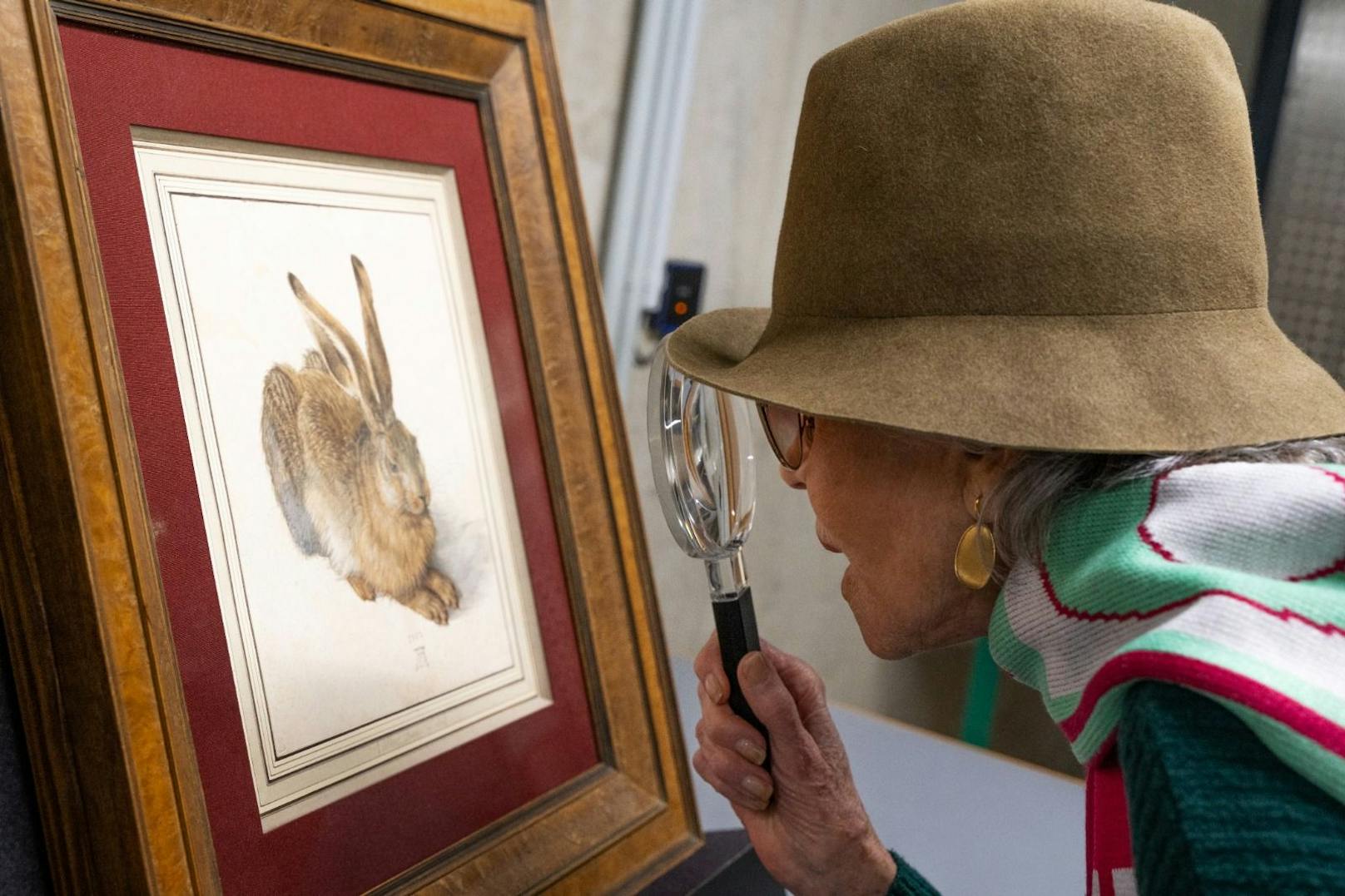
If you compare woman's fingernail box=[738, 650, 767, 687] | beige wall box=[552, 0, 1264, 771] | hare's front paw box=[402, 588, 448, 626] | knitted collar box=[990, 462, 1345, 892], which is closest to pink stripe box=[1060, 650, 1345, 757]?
knitted collar box=[990, 462, 1345, 892]

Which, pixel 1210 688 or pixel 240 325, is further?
pixel 240 325

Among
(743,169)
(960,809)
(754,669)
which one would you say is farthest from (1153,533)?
(743,169)

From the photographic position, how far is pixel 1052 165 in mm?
619

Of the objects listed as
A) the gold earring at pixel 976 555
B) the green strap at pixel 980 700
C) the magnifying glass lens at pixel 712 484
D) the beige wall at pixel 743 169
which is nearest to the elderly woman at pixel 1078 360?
the gold earring at pixel 976 555

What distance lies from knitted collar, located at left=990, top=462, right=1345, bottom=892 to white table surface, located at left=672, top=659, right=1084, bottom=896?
1.06 ft

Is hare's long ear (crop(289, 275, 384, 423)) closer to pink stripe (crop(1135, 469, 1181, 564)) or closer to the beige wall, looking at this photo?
pink stripe (crop(1135, 469, 1181, 564))

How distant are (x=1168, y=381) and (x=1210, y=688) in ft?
0.67

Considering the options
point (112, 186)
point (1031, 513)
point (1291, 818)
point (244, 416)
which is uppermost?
point (112, 186)

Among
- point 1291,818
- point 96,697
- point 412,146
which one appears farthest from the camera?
point 412,146

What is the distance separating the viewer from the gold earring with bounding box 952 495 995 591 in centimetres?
70

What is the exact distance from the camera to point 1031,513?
0.66 m

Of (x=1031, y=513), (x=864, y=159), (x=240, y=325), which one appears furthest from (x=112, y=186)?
(x=1031, y=513)

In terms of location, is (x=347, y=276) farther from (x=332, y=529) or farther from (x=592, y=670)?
(x=592, y=670)

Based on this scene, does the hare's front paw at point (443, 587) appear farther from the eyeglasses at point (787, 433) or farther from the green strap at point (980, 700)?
the green strap at point (980, 700)
